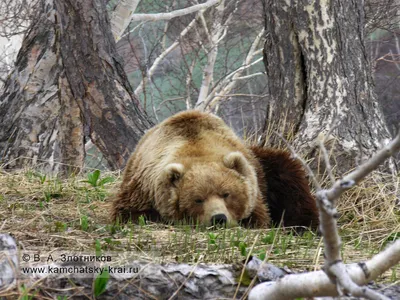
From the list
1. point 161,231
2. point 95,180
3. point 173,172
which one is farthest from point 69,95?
point 161,231

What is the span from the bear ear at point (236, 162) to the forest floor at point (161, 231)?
605 millimetres

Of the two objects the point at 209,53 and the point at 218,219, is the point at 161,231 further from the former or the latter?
the point at 209,53

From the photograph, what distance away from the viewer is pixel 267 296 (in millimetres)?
3006

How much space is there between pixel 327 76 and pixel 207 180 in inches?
80.8

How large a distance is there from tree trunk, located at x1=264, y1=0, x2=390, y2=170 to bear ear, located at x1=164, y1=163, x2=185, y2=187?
5.67 feet

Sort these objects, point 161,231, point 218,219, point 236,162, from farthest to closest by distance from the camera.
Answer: point 236,162 → point 218,219 → point 161,231

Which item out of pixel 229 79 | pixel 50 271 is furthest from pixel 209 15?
pixel 50 271

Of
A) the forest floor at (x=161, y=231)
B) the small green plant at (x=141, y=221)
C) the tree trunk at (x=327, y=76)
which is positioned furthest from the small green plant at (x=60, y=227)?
the tree trunk at (x=327, y=76)

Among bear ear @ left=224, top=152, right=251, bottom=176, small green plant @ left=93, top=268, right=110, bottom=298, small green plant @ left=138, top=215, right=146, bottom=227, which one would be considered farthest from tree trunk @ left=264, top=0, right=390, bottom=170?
small green plant @ left=93, top=268, right=110, bottom=298

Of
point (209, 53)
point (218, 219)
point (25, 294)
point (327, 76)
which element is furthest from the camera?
point (209, 53)

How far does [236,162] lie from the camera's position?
231 inches

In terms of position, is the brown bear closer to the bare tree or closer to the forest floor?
the forest floor

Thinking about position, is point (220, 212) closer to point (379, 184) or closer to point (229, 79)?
point (379, 184)

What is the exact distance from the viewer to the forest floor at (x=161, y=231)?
4.37m
